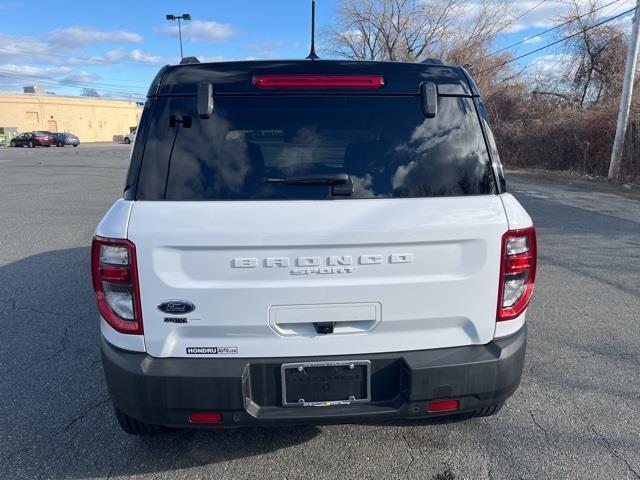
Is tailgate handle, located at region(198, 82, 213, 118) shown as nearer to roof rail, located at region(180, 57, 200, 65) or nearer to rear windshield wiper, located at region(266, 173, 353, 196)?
roof rail, located at region(180, 57, 200, 65)

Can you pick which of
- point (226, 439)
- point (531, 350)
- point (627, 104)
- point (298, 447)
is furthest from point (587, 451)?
point (627, 104)

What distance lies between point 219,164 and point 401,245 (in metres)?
0.91

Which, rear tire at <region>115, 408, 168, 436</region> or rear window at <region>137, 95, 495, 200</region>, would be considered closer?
rear window at <region>137, 95, 495, 200</region>

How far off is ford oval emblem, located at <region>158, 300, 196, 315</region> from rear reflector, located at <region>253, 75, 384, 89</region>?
3.49 ft

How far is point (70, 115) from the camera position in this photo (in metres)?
77.0

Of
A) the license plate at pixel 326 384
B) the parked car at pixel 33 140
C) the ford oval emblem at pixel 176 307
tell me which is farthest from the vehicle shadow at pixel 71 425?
the parked car at pixel 33 140

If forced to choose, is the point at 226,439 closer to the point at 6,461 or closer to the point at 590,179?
the point at 6,461

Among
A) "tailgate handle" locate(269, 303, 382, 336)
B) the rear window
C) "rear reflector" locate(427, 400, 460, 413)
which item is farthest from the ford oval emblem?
"rear reflector" locate(427, 400, 460, 413)

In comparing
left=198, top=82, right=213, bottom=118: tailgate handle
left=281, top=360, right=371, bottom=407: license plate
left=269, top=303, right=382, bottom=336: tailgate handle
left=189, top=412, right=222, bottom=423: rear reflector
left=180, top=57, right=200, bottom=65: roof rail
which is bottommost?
left=189, top=412, right=222, bottom=423: rear reflector

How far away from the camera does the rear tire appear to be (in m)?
2.45

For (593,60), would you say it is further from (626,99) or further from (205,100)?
(205,100)

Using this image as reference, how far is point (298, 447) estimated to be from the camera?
272 cm

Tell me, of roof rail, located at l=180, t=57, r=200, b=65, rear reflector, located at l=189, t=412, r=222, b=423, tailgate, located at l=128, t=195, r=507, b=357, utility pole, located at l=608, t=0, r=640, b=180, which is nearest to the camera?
tailgate, located at l=128, t=195, r=507, b=357

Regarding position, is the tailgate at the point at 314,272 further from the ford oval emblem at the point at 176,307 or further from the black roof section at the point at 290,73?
the black roof section at the point at 290,73
